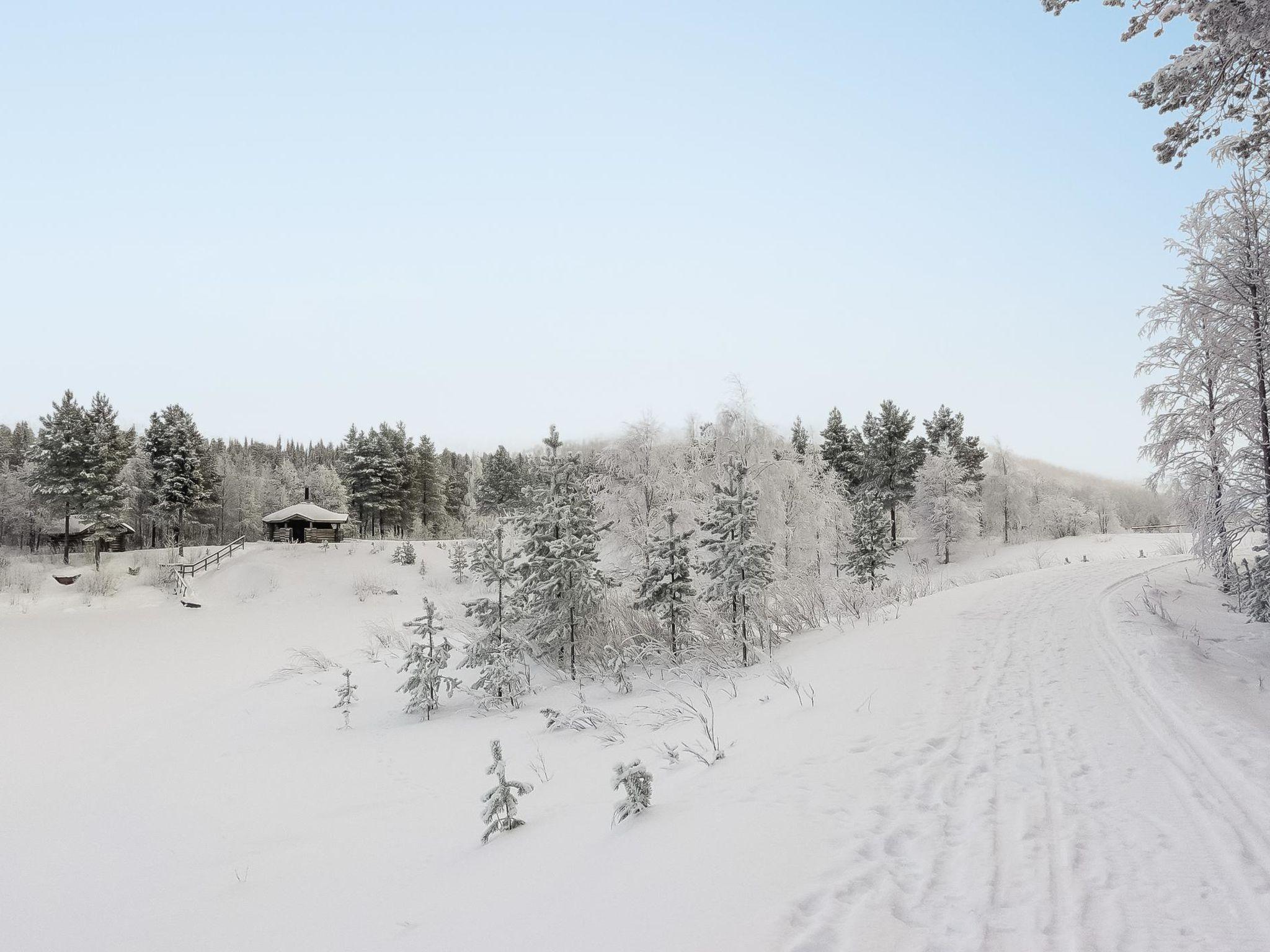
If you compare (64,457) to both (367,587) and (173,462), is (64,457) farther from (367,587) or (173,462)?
(367,587)

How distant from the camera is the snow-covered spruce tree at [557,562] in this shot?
12.2 meters

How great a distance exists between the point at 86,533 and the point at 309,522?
15.5 metres

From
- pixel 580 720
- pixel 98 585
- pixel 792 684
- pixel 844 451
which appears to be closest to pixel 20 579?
pixel 98 585

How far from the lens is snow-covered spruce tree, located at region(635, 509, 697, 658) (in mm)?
12266

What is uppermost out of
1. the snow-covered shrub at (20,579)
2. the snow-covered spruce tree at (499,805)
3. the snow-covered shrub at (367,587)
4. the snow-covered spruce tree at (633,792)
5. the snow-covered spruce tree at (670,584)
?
the snow-covered spruce tree at (670,584)

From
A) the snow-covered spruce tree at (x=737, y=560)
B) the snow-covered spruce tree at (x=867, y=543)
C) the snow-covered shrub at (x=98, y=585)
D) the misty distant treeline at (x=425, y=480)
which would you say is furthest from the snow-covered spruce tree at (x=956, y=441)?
the snow-covered shrub at (x=98, y=585)

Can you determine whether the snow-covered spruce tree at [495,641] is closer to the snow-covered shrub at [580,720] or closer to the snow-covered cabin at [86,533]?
the snow-covered shrub at [580,720]

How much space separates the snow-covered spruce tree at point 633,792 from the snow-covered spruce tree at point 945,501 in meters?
43.0

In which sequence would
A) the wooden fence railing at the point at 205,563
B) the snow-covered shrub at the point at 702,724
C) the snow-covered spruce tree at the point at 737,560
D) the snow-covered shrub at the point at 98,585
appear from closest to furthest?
the snow-covered shrub at the point at 702,724 < the snow-covered spruce tree at the point at 737,560 < the snow-covered shrub at the point at 98,585 < the wooden fence railing at the point at 205,563

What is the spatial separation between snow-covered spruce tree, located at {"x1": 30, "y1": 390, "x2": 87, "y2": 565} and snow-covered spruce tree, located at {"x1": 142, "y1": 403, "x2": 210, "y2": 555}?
6.34m

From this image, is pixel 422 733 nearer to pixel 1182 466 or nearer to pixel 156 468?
pixel 1182 466

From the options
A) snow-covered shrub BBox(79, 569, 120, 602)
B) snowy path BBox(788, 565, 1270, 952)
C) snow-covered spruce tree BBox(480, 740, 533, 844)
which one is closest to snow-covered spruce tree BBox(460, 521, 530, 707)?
snow-covered spruce tree BBox(480, 740, 533, 844)

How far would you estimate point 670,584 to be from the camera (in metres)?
12.3

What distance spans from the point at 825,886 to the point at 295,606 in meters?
32.2
